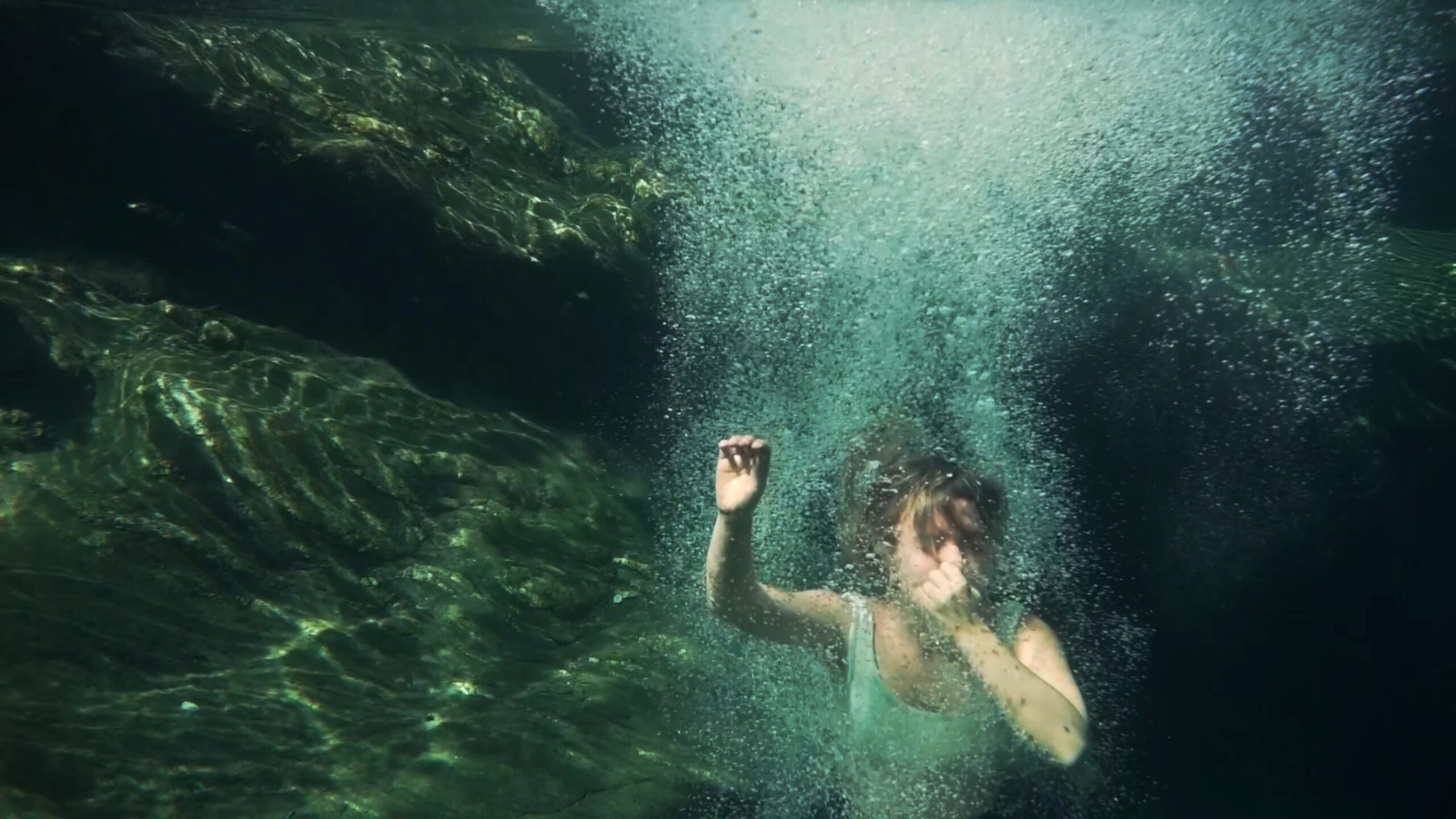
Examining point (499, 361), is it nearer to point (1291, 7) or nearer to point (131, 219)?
point (131, 219)

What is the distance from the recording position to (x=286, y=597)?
4.69 m

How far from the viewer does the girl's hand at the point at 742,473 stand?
3.33 m

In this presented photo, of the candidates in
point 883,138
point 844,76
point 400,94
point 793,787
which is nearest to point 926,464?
point 793,787

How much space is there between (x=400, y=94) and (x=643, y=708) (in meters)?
7.17

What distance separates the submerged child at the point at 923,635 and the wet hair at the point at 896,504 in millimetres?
11

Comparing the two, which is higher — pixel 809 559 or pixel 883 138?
pixel 883 138

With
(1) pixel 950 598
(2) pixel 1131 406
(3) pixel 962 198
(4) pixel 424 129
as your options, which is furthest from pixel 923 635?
(3) pixel 962 198

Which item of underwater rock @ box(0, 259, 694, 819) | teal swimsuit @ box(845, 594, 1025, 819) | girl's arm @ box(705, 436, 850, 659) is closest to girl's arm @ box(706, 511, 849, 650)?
girl's arm @ box(705, 436, 850, 659)

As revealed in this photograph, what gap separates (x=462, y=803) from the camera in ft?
12.5

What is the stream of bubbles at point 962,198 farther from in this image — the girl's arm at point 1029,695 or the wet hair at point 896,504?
the girl's arm at point 1029,695

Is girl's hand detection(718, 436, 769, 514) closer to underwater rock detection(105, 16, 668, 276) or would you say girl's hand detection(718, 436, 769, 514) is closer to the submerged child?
the submerged child

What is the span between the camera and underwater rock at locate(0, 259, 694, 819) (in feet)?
11.7

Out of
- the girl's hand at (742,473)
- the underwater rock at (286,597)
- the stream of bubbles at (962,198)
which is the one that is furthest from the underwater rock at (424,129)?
the girl's hand at (742,473)

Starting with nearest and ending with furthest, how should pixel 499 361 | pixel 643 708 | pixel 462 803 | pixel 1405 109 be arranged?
pixel 462 803, pixel 643 708, pixel 499 361, pixel 1405 109
